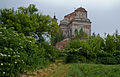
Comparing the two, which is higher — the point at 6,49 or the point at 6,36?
the point at 6,36

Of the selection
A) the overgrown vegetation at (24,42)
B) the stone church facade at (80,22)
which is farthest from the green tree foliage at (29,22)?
the stone church facade at (80,22)

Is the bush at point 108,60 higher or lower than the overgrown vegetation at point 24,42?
lower

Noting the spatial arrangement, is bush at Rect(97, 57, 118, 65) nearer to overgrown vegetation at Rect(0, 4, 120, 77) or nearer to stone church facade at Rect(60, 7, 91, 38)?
overgrown vegetation at Rect(0, 4, 120, 77)

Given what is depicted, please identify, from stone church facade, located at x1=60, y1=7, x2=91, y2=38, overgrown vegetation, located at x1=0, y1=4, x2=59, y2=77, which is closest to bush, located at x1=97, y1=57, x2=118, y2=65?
overgrown vegetation, located at x1=0, y1=4, x2=59, y2=77

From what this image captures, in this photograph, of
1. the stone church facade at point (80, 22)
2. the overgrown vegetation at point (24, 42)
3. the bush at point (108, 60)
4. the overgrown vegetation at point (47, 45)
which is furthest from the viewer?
the stone church facade at point (80, 22)

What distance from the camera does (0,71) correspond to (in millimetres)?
5137

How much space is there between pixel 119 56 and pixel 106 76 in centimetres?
619

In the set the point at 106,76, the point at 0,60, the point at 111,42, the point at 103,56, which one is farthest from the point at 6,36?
the point at 111,42

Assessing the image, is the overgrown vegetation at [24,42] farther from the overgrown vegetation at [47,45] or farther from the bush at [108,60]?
the bush at [108,60]

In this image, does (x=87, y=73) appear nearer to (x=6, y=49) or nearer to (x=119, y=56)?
(x=6, y=49)

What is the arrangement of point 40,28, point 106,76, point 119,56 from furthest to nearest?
point 40,28
point 119,56
point 106,76

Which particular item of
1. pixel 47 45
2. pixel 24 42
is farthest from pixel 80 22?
pixel 24 42

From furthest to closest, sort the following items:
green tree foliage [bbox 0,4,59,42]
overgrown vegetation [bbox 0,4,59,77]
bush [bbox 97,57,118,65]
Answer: green tree foliage [bbox 0,4,59,42] → bush [bbox 97,57,118,65] → overgrown vegetation [bbox 0,4,59,77]

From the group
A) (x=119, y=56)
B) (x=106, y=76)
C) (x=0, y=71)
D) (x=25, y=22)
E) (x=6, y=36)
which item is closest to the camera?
(x=0, y=71)
